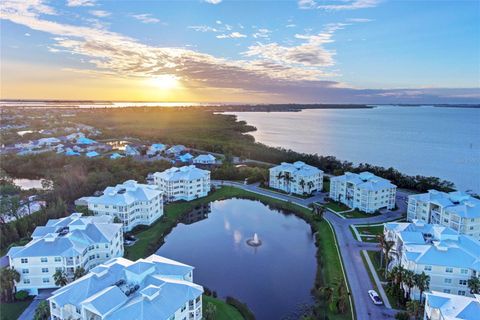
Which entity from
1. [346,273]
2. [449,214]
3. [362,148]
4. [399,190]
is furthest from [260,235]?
[362,148]

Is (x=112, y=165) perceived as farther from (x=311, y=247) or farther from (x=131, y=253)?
(x=311, y=247)

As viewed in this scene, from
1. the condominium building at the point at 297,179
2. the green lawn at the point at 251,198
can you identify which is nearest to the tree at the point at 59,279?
the green lawn at the point at 251,198

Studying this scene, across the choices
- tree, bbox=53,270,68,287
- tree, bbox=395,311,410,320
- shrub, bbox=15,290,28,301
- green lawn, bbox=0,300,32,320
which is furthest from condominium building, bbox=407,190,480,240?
shrub, bbox=15,290,28,301

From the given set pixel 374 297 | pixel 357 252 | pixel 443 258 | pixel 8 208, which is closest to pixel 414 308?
pixel 374 297

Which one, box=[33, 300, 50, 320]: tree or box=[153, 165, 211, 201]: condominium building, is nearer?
box=[33, 300, 50, 320]: tree

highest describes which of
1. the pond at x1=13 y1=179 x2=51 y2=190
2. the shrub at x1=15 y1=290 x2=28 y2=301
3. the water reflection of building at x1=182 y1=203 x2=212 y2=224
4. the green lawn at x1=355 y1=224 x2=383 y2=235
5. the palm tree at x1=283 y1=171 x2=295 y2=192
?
the palm tree at x1=283 y1=171 x2=295 y2=192

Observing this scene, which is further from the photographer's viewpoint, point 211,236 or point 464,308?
point 211,236

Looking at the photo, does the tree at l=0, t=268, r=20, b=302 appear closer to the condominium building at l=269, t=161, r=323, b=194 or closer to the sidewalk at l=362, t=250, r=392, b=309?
the sidewalk at l=362, t=250, r=392, b=309

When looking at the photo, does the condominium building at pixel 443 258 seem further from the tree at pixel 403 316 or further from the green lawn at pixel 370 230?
the green lawn at pixel 370 230
